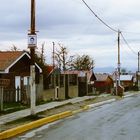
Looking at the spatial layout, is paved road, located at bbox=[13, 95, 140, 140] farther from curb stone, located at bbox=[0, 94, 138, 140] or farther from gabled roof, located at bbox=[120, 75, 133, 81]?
gabled roof, located at bbox=[120, 75, 133, 81]

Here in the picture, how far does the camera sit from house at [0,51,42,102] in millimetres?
30984

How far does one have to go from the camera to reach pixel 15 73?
3456 cm

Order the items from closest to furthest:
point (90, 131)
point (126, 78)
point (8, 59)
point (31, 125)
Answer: point (90, 131)
point (31, 125)
point (8, 59)
point (126, 78)

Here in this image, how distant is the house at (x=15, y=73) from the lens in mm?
30984

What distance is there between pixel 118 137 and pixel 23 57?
21865 mm

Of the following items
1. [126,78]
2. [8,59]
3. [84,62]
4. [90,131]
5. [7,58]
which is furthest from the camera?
[126,78]

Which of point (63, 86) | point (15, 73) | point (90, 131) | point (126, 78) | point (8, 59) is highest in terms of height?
point (8, 59)

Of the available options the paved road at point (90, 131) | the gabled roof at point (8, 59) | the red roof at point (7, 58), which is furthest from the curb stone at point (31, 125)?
the red roof at point (7, 58)

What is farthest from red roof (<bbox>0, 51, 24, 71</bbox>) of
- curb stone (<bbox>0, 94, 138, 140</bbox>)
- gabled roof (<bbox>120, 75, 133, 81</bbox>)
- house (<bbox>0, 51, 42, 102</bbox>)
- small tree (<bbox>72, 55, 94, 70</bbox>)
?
gabled roof (<bbox>120, 75, 133, 81</bbox>)

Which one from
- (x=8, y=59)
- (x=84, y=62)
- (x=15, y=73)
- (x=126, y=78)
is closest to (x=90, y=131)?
(x=8, y=59)

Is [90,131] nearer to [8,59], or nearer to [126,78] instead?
[8,59]

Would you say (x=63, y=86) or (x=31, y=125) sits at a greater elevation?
(x=63, y=86)

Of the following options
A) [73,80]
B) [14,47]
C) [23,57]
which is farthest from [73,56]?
[23,57]

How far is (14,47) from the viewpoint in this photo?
250ft
